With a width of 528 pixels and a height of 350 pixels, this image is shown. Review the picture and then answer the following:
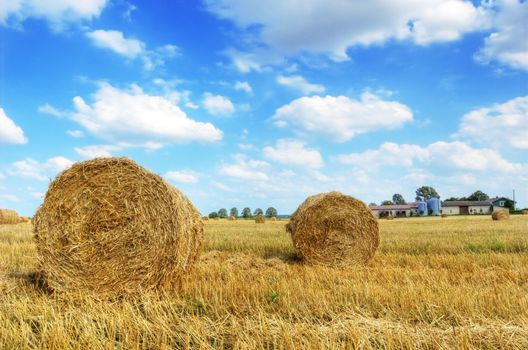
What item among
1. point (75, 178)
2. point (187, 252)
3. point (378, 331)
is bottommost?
point (378, 331)

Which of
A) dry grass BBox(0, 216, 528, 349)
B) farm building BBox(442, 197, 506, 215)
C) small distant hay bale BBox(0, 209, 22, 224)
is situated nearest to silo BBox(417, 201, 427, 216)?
farm building BBox(442, 197, 506, 215)

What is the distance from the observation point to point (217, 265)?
848cm

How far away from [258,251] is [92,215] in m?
5.53

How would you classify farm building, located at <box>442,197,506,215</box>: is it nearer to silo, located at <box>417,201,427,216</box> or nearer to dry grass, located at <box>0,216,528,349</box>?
silo, located at <box>417,201,427,216</box>

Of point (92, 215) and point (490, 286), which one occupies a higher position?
point (92, 215)

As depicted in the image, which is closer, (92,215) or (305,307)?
(305,307)

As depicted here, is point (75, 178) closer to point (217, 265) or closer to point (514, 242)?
point (217, 265)

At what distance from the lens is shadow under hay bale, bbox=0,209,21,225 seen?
25719mm

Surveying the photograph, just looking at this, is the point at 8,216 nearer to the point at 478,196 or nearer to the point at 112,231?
the point at 112,231

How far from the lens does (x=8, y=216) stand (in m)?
25.9

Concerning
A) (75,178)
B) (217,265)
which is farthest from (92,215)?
(217,265)

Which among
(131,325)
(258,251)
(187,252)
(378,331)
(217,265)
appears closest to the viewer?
(378,331)

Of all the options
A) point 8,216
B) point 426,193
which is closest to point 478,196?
point 426,193

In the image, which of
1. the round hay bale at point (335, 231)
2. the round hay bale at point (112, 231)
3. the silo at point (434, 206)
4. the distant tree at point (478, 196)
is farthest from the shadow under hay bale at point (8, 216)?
the distant tree at point (478, 196)
